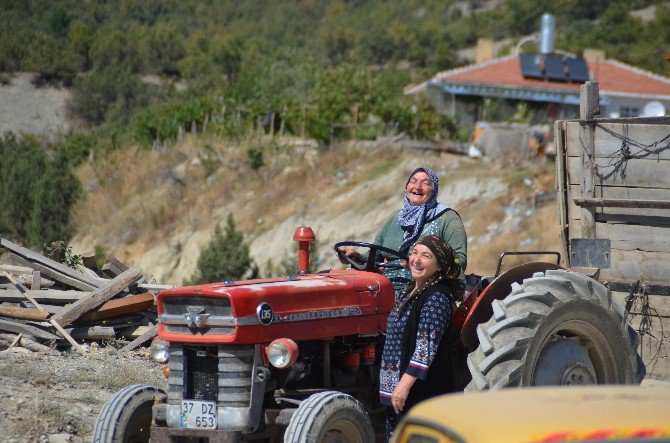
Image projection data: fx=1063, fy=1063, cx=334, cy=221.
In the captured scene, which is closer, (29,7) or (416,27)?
(29,7)

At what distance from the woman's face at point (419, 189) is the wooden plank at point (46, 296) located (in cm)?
530

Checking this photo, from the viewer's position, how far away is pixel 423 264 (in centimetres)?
606

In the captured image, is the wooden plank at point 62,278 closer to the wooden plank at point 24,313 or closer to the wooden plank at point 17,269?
the wooden plank at point 17,269

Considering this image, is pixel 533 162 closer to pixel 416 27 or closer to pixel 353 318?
pixel 353 318

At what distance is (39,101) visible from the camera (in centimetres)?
3594

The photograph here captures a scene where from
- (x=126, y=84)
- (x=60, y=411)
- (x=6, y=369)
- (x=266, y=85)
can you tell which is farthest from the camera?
(x=266, y=85)

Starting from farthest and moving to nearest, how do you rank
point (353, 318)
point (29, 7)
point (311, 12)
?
point (311, 12)
point (29, 7)
point (353, 318)

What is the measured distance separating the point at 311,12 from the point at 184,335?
98020 mm

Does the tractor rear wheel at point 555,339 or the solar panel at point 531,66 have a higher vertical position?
the solar panel at point 531,66

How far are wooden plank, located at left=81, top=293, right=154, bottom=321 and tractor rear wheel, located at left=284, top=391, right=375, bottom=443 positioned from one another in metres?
5.85

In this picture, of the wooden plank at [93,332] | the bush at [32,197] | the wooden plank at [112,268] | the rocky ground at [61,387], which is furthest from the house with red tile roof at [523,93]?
the rocky ground at [61,387]

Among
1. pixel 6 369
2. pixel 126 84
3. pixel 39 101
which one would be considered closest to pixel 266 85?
pixel 126 84

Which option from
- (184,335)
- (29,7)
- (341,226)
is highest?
(29,7)

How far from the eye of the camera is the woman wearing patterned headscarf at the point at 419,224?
23.3 feet
